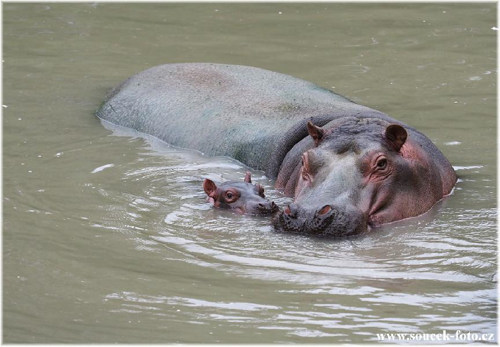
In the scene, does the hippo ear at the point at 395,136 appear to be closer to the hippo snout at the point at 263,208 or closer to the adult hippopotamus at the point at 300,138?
the adult hippopotamus at the point at 300,138

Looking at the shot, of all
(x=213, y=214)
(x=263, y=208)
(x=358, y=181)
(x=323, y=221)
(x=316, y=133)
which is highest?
A: (x=316, y=133)

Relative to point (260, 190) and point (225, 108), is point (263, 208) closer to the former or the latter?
point (260, 190)

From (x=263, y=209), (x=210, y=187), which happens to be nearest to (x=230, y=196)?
(x=210, y=187)

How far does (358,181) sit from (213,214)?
1.09 metres

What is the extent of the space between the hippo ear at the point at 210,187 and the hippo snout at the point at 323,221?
0.91m

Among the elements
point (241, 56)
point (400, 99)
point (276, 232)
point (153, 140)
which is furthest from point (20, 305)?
point (241, 56)

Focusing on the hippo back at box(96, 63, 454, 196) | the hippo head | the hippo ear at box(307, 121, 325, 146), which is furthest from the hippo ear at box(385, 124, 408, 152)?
the hippo back at box(96, 63, 454, 196)

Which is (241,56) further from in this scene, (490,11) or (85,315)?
(85,315)

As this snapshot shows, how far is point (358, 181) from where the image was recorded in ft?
23.9

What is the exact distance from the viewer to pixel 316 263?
6.46m

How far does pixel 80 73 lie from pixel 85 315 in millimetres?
7023

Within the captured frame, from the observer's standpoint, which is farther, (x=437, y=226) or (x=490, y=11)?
(x=490, y=11)

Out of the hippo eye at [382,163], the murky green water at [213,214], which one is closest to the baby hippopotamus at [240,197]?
the murky green water at [213,214]

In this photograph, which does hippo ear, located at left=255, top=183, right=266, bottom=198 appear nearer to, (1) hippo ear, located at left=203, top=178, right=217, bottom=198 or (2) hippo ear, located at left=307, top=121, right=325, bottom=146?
(1) hippo ear, located at left=203, top=178, right=217, bottom=198
